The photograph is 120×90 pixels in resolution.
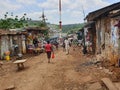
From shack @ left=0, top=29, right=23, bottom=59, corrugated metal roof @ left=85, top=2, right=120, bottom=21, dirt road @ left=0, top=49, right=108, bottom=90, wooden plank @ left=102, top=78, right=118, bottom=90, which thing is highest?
corrugated metal roof @ left=85, top=2, right=120, bottom=21

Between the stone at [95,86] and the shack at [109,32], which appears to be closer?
the stone at [95,86]

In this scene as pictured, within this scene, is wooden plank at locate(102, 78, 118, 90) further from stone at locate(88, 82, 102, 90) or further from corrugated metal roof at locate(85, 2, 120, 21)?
corrugated metal roof at locate(85, 2, 120, 21)

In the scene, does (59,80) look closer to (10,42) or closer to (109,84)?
(109,84)

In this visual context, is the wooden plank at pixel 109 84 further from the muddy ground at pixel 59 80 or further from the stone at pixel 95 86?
the stone at pixel 95 86

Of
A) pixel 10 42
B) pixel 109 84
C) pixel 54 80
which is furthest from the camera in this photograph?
pixel 10 42

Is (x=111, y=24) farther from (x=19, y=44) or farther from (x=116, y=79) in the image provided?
(x=19, y=44)

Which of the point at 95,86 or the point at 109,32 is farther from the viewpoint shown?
the point at 109,32

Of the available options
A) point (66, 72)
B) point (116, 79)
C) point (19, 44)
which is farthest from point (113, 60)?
point (19, 44)

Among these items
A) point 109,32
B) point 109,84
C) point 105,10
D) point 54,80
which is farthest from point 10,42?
point 109,84

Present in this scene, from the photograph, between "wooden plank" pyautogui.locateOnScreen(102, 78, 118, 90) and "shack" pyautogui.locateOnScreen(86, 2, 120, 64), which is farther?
"shack" pyautogui.locateOnScreen(86, 2, 120, 64)

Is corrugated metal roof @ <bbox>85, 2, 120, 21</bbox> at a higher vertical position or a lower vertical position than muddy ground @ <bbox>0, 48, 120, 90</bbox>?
higher

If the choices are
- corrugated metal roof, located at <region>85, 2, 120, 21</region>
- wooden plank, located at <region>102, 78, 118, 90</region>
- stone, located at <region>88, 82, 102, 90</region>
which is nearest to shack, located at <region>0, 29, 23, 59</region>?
corrugated metal roof, located at <region>85, 2, 120, 21</region>

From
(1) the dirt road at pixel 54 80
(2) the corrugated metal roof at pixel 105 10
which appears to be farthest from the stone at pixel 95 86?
(2) the corrugated metal roof at pixel 105 10

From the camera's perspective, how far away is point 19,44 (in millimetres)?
29875
